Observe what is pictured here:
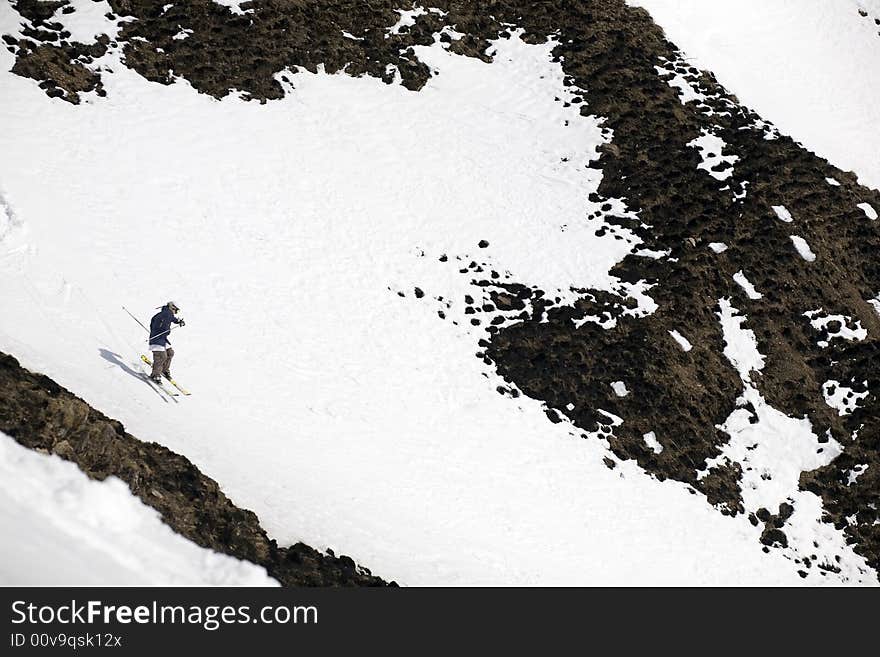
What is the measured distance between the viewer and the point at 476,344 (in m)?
22.2

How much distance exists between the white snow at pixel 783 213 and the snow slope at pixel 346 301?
5.26 m

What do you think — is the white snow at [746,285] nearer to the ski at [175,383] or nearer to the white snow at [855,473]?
the white snow at [855,473]

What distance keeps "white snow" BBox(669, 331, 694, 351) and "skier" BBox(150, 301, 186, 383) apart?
13.5 metres

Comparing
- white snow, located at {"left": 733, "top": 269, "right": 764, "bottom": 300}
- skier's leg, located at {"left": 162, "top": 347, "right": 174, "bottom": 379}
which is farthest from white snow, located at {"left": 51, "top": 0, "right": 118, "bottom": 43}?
white snow, located at {"left": 733, "top": 269, "right": 764, "bottom": 300}

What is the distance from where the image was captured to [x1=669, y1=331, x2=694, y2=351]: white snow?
74.8ft

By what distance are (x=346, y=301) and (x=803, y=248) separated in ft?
48.2

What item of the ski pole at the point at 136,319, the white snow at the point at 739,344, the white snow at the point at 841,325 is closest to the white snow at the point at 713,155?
the white snow at the point at 841,325

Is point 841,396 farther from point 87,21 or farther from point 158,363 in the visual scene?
point 87,21

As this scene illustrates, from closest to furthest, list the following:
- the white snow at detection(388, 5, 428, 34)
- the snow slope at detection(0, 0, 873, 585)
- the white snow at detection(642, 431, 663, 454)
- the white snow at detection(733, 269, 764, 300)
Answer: the snow slope at detection(0, 0, 873, 585)
the white snow at detection(642, 431, 663, 454)
the white snow at detection(733, 269, 764, 300)
the white snow at detection(388, 5, 428, 34)

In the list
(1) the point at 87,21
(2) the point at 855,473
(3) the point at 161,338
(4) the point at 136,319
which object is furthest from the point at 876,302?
(1) the point at 87,21

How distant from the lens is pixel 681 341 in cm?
2292

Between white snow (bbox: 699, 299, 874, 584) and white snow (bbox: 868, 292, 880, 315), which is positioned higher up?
white snow (bbox: 868, 292, 880, 315)

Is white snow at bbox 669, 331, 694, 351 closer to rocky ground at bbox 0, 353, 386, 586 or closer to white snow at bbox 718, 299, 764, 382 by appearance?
white snow at bbox 718, 299, 764, 382
